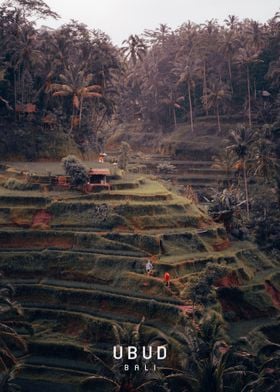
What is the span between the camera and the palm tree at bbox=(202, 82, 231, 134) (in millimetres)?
Result: 82438

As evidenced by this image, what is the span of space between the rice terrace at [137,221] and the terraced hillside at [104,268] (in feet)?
0.37

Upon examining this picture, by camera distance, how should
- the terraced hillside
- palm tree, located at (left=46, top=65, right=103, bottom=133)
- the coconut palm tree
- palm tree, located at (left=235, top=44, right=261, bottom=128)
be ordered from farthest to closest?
palm tree, located at (left=235, top=44, right=261, bottom=128) < the coconut palm tree < palm tree, located at (left=46, top=65, right=103, bottom=133) < the terraced hillside

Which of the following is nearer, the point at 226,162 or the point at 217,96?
the point at 226,162

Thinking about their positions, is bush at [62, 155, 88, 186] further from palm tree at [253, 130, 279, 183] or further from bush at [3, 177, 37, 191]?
palm tree at [253, 130, 279, 183]

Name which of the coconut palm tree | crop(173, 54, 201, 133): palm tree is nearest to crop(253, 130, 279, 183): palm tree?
the coconut palm tree

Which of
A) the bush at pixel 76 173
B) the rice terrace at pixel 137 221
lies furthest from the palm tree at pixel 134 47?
the bush at pixel 76 173

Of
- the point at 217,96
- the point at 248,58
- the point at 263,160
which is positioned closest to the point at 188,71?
the point at 217,96

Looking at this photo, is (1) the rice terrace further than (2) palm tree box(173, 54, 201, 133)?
No

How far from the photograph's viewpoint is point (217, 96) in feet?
270

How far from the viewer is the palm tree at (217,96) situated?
82438 millimetres

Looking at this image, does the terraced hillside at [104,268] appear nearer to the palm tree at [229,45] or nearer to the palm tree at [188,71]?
the palm tree at [188,71]

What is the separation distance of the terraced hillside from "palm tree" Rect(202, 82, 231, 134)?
33498 mm

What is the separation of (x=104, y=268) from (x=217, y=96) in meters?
47.2

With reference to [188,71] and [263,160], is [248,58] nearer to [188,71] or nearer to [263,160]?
[188,71]
